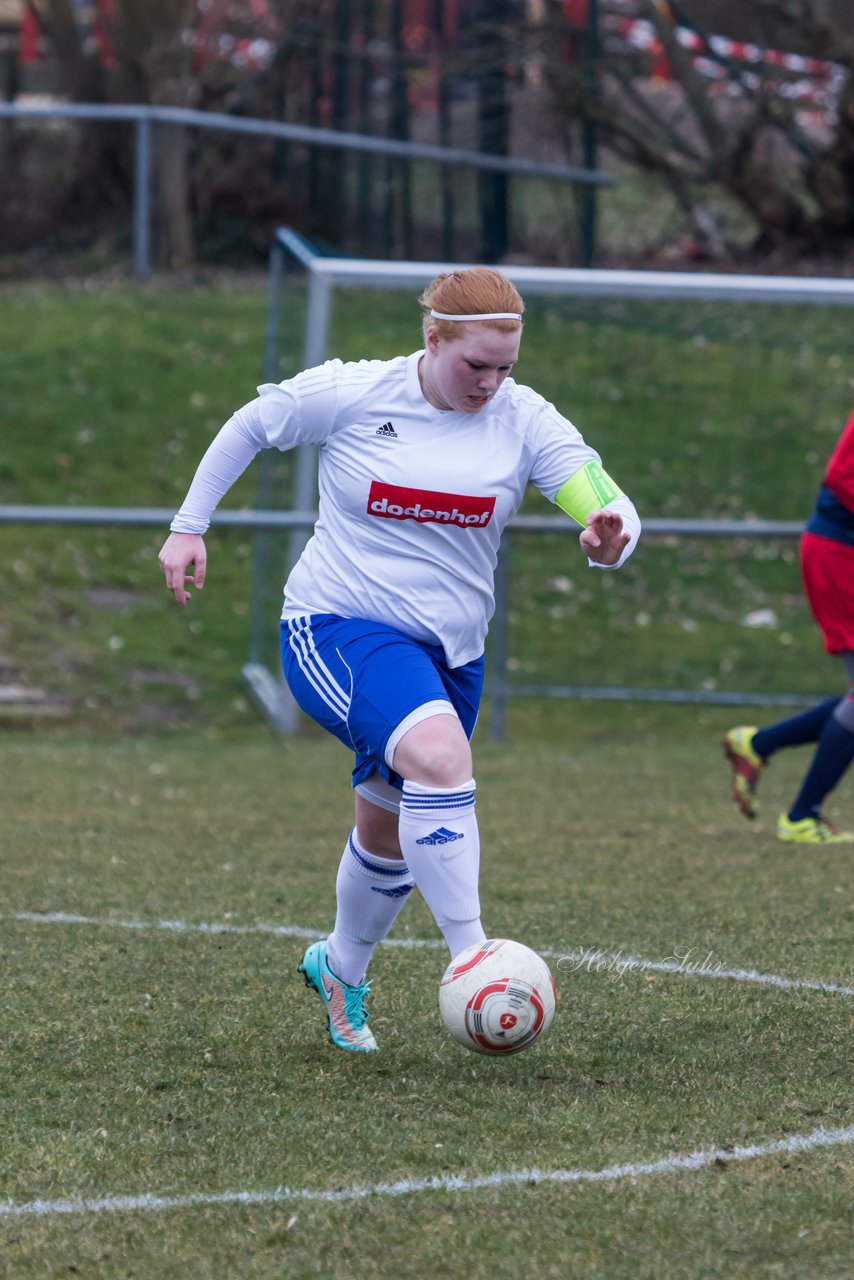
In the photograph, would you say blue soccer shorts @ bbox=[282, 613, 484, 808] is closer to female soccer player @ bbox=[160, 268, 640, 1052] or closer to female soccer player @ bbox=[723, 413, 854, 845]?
female soccer player @ bbox=[160, 268, 640, 1052]

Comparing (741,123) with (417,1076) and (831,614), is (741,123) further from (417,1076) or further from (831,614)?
(417,1076)

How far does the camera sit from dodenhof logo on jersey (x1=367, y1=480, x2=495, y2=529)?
13.8 ft

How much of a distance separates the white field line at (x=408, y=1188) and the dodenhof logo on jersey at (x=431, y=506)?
1.51m

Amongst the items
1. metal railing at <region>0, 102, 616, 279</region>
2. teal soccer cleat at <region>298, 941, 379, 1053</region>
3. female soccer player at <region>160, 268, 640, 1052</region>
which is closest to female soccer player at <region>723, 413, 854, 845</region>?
female soccer player at <region>160, 268, 640, 1052</region>

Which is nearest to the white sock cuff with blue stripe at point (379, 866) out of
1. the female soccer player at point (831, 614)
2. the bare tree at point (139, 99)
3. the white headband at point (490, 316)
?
the white headband at point (490, 316)

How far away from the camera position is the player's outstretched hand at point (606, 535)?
159 inches

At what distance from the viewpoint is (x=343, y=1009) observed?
14.4 ft

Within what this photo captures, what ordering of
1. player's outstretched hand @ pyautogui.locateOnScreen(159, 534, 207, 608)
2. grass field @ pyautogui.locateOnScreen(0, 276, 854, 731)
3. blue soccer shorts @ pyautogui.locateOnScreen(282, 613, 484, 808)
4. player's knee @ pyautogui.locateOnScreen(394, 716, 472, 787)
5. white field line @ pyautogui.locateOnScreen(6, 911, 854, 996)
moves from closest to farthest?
player's knee @ pyautogui.locateOnScreen(394, 716, 472, 787)
blue soccer shorts @ pyautogui.locateOnScreen(282, 613, 484, 808)
player's outstretched hand @ pyautogui.locateOnScreen(159, 534, 207, 608)
white field line @ pyautogui.locateOnScreen(6, 911, 854, 996)
grass field @ pyautogui.locateOnScreen(0, 276, 854, 731)

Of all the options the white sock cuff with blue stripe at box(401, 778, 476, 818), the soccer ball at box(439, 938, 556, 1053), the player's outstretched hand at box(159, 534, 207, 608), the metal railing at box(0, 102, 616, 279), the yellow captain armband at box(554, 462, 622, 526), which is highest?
the yellow captain armband at box(554, 462, 622, 526)

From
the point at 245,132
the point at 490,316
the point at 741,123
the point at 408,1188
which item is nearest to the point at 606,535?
the point at 490,316

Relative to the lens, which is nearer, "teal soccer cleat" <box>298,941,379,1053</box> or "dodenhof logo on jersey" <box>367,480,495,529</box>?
"dodenhof logo on jersey" <box>367,480,495,529</box>

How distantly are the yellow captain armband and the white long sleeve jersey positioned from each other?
0.08 ft

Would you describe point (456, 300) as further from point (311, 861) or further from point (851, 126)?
point (851, 126)

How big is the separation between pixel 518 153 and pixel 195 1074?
1540 cm
